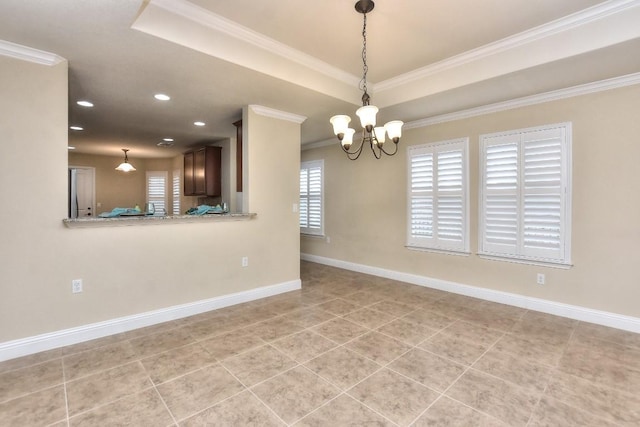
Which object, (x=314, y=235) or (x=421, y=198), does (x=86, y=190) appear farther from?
(x=421, y=198)

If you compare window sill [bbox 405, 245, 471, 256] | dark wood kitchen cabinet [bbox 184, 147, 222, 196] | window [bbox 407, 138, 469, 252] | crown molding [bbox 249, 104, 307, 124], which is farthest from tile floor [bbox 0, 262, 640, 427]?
dark wood kitchen cabinet [bbox 184, 147, 222, 196]

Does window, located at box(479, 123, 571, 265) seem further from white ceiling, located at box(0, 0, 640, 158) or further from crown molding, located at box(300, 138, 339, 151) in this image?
crown molding, located at box(300, 138, 339, 151)

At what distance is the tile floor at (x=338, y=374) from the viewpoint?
6.14 ft

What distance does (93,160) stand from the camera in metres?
7.80

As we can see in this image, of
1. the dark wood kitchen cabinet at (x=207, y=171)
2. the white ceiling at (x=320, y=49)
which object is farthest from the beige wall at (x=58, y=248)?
the dark wood kitchen cabinet at (x=207, y=171)

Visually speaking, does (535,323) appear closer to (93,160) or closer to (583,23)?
(583,23)

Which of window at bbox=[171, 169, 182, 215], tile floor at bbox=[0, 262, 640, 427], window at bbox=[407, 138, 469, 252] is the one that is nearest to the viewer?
tile floor at bbox=[0, 262, 640, 427]

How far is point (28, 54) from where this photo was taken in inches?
101

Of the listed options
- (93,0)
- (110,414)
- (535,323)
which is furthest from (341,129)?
(535,323)

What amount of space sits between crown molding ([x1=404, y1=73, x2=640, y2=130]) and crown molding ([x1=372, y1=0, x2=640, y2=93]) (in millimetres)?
954

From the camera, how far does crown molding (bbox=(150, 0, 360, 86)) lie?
8.06ft

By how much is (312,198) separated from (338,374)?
465 cm

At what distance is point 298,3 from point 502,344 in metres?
3.43

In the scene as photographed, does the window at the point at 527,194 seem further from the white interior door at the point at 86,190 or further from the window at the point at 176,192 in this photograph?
the white interior door at the point at 86,190
